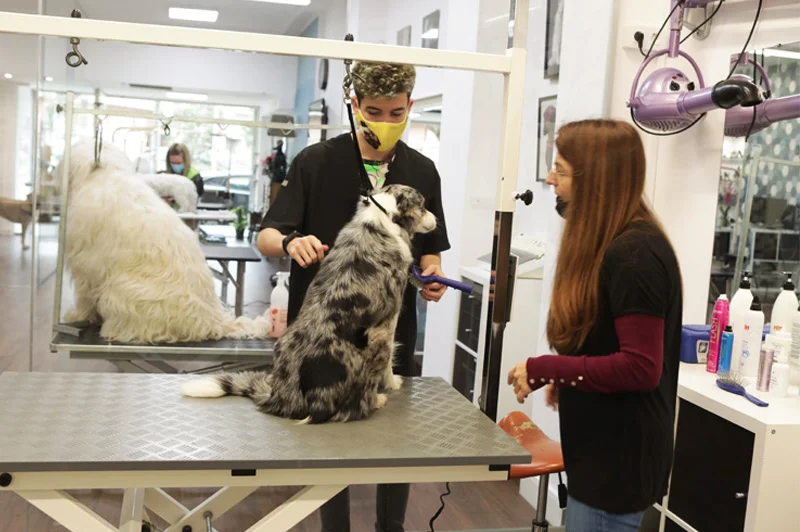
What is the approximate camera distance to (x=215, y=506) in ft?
6.28

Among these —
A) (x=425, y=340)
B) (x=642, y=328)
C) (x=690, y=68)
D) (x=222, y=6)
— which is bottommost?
(x=425, y=340)

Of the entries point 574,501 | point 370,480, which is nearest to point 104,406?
point 370,480

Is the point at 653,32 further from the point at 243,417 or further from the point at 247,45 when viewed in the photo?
the point at 243,417

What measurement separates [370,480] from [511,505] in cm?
223

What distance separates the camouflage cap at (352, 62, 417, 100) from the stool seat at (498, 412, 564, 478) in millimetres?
1040

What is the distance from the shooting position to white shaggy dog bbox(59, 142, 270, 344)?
3441mm

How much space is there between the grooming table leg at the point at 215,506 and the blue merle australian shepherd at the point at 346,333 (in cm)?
27

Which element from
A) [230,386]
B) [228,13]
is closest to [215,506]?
[230,386]

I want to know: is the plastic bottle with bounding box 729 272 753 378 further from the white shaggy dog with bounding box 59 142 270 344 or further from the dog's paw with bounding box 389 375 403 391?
the white shaggy dog with bounding box 59 142 270 344

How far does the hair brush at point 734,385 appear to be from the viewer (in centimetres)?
224

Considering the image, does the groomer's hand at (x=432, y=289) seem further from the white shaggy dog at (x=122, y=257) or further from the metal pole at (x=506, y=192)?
the white shaggy dog at (x=122, y=257)

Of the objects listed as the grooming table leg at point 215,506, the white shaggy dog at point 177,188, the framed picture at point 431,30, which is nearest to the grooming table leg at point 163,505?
the grooming table leg at point 215,506

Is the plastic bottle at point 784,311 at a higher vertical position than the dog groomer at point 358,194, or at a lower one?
lower

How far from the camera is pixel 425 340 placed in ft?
16.1
